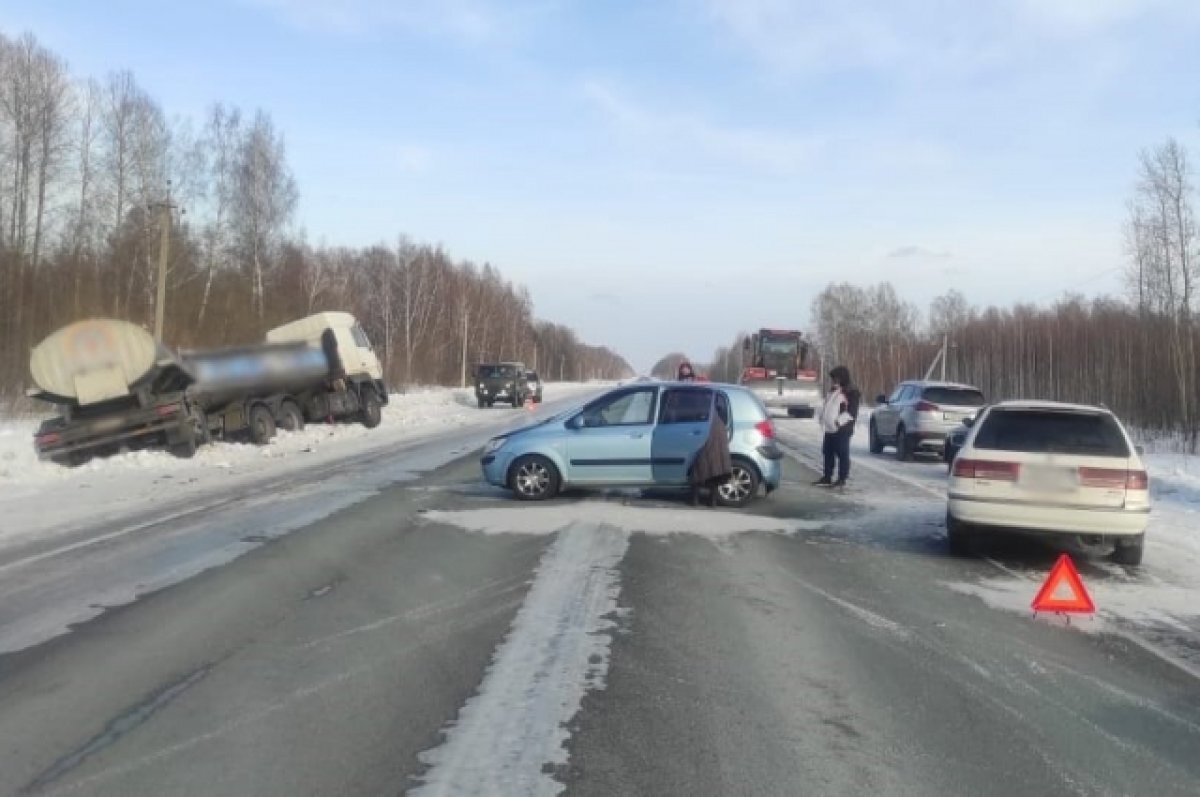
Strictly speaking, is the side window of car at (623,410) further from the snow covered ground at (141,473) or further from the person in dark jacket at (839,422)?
the snow covered ground at (141,473)

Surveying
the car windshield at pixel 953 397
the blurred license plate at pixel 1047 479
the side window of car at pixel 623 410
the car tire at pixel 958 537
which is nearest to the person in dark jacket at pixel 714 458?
the side window of car at pixel 623 410

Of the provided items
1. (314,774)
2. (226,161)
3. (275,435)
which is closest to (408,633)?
(314,774)

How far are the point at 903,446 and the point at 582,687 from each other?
17989mm

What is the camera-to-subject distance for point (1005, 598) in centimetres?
839

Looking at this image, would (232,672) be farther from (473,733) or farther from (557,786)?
(557,786)

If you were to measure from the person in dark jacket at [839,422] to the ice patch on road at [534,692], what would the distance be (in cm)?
769

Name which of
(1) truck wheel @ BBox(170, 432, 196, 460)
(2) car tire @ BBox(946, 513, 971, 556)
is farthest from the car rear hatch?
(1) truck wheel @ BBox(170, 432, 196, 460)

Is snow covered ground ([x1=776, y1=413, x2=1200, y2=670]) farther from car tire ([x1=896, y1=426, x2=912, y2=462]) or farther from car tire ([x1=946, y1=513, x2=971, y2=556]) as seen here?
car tire ([x1=896, y1=426, x2=912, y2=462])

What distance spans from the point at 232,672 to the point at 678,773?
113 inches

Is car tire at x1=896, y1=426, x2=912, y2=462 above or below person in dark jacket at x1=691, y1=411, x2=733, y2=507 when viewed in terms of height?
below

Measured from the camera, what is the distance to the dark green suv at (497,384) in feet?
166

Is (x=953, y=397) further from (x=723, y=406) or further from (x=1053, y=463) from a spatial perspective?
(x=1053, y=463)

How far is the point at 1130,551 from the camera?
395 inches

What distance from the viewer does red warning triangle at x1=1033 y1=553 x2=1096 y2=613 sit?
7.71 metres
